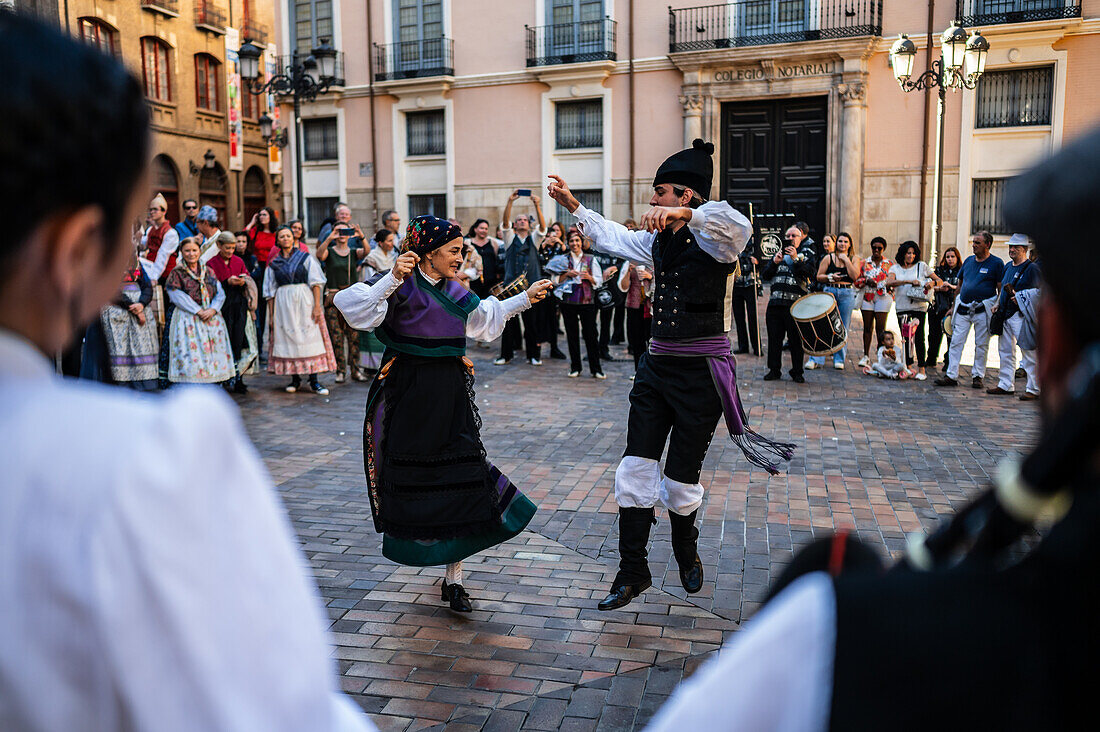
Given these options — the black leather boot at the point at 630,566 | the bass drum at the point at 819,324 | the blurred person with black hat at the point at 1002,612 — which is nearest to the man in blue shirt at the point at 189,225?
the bass drum at the point at 819,324

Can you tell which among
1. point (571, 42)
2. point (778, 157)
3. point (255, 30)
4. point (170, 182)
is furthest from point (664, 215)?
point (255, 30)

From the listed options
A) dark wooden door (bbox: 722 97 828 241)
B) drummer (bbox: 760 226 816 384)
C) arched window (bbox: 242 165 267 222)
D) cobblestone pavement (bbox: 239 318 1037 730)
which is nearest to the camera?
cobblestone pavement (bbox: 239 318 1037 730)

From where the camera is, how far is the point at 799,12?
79.1 ft

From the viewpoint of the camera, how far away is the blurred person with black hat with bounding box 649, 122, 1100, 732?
843 mm

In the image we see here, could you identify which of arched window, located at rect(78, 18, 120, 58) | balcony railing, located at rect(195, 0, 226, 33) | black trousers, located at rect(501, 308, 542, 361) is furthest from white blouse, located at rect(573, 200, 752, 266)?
balcony railing, located at rect(195, 0, 226, 33)

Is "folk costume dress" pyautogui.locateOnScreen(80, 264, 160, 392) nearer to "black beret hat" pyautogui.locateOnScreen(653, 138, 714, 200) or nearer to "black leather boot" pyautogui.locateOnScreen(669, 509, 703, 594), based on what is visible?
"black beret hat" pyautogui.locateOnScreen(653, 138, 714, 200)

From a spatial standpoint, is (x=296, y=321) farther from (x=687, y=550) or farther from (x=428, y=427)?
(x=687, y=550)

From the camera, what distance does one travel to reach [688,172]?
4.93m

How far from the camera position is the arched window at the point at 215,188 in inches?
1271

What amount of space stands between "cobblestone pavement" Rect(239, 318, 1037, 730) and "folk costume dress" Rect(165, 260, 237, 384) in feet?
2.12

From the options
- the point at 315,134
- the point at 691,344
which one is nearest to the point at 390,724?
the point at 691,344

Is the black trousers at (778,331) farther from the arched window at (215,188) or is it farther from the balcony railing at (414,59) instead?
the arched window at (215,188)

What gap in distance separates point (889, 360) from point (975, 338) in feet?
3.46

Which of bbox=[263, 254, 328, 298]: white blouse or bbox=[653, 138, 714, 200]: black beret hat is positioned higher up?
bbox=[653, 138, 714, 200]: black beret hat
